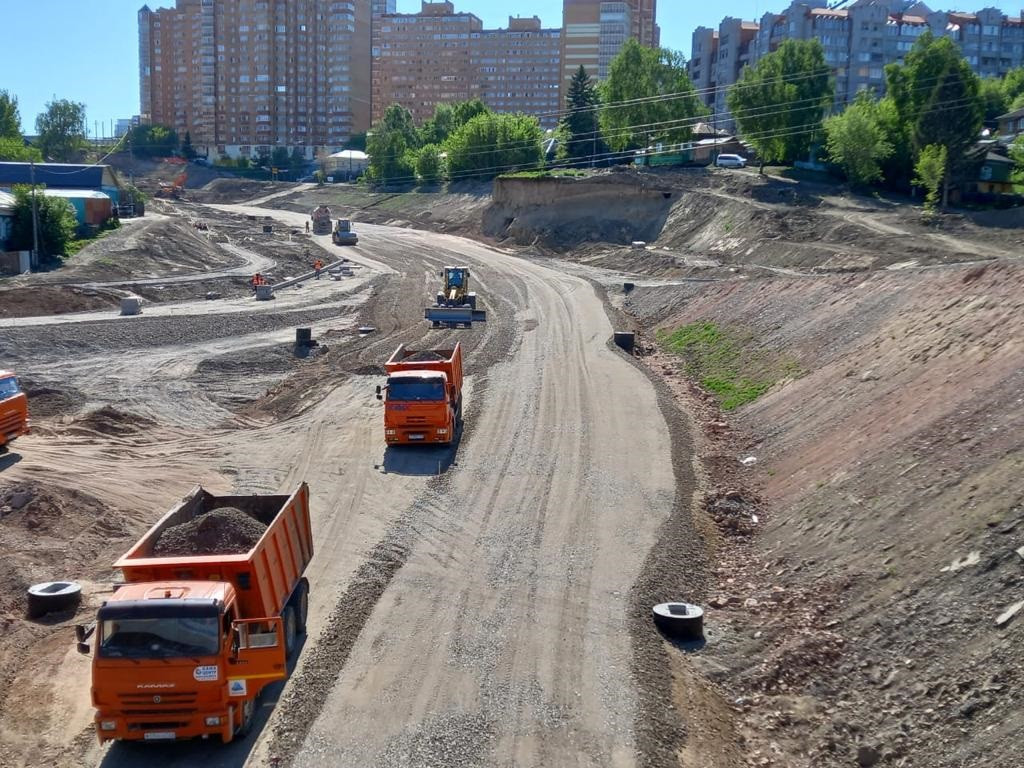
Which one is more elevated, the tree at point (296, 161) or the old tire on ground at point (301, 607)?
the tree at point (296, 161)

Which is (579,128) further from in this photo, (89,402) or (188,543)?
(188,543)

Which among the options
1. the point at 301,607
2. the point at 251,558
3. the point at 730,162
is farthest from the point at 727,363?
the point at 730,162

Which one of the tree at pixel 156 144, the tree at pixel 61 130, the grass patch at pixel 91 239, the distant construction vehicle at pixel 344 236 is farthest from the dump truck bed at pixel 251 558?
the tree at pixel 156 144

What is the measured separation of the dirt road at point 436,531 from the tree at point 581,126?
6847 cm

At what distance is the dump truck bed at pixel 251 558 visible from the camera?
12.2 m

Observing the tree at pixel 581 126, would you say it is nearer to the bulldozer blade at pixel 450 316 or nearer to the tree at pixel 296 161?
the bulldozer blade at pixel 450 316

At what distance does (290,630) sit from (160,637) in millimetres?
3003

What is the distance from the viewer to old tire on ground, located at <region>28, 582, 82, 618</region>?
15336 millimetres

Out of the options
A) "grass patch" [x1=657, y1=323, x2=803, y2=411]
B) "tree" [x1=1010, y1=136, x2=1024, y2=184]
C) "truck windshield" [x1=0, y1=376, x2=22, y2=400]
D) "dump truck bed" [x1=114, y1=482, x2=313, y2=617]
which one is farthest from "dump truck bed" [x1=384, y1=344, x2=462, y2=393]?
"tree" [x1=1010, y1=136, x2=1024, y2=184]

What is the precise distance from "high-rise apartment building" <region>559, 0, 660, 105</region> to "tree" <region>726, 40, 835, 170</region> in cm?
11113

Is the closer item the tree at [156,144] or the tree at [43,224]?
the tree at [43,224]

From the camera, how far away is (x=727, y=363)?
33.4 m

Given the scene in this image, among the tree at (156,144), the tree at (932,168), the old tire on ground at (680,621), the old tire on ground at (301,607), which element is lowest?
the old tire on ground at (680,621)

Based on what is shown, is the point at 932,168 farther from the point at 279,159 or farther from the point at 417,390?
the point at 279,159
